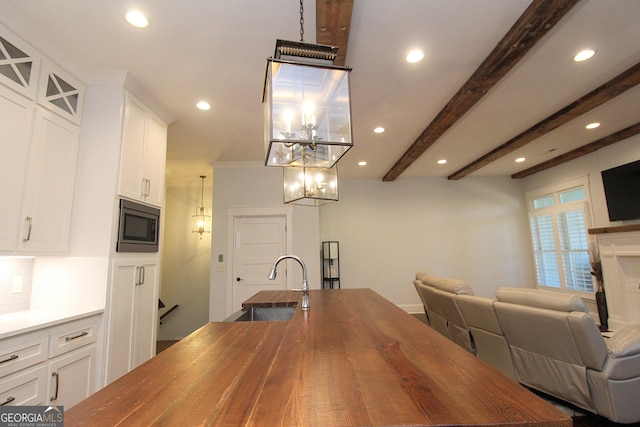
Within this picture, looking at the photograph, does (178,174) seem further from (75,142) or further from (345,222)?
(345,222)

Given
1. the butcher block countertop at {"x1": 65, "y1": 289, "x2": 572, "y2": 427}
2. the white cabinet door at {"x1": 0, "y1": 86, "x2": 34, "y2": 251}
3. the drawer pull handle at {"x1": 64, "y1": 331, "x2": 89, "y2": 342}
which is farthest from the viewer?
the drawer pull handle at {"x1": 64, "y1": 331, "x2": 89, "y2": 342}

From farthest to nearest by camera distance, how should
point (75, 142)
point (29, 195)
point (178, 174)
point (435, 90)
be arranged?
point (178, 174)
point (435, 90)
point (75, 142)
point (29, 195)

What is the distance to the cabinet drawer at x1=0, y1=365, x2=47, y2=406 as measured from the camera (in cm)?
164

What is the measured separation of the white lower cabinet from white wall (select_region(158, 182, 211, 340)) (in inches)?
128

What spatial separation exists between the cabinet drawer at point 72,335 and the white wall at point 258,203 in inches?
99.0

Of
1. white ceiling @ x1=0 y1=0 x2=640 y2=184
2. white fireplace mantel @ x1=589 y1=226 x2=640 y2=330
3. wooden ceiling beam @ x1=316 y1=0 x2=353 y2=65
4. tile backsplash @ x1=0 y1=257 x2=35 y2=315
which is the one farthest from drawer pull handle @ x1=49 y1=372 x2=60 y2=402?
white fireplace mantel @ x1=589 y1=226 x2=640 y2=330

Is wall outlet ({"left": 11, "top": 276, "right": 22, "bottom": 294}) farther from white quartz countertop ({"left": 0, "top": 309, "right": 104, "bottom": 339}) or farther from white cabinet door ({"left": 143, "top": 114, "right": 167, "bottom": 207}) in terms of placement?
white cabinet door ({"left": 143, "top": 114, "right": 167, "bottom": 207})

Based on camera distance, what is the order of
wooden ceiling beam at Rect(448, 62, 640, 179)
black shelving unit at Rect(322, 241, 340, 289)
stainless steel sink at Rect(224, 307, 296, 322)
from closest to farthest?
stainless steel sink at Rect(224, 307, 296, 322) < wooden ceiling beam at Rect(448, 62, 640, 179) < black shelving unit at Rect(322, 241, 340, 289)

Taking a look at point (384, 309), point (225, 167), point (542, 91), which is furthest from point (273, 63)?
point (225, 167)

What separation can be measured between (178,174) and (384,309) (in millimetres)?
4762

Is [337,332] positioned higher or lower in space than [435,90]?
lower

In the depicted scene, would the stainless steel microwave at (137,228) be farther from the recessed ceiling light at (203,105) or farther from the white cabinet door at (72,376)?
the recessed ceiling light at (203,105)

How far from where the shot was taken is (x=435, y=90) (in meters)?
2.95

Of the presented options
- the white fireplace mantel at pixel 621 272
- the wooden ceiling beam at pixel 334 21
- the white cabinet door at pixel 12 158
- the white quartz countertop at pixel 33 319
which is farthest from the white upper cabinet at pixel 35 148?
the white fireplace mantel at pixel 621 272
